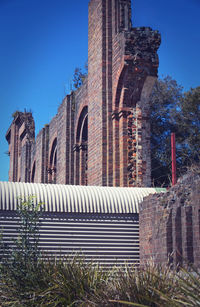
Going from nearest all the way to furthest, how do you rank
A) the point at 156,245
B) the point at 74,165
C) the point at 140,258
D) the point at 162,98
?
the point at 156,245
the point at 140,258
the point at 74,165
the point at 162,98

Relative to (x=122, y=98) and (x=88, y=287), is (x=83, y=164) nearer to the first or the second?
(x=122, y=98)

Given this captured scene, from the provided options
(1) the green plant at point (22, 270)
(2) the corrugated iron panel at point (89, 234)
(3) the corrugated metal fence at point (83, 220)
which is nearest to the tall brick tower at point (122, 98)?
(3) the corrugated metal fence at point (83, 220)

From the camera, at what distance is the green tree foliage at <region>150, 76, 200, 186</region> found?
24922 millimetres

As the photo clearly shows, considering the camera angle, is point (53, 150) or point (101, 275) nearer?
point (101, 275)

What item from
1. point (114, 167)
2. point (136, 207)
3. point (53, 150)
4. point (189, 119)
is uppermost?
point (189, 119)

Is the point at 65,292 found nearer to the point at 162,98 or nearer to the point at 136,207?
the point at 136,207

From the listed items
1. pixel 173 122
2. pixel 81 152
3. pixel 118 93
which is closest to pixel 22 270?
pixel 118 93

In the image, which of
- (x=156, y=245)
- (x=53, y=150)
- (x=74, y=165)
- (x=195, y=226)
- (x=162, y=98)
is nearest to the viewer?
(x=195, y=226)

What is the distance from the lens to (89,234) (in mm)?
10812

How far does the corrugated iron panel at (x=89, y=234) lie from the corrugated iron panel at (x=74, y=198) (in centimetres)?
15

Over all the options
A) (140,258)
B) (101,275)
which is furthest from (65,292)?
(140,258)

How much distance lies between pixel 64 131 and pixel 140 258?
1086 cm

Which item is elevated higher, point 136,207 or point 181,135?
point 181,135

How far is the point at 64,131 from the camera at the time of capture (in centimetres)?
2092
